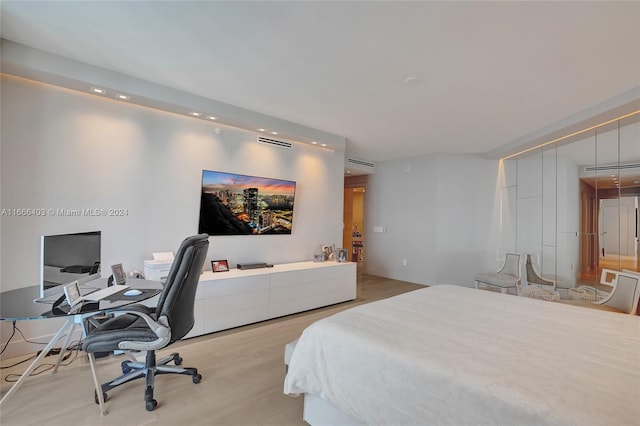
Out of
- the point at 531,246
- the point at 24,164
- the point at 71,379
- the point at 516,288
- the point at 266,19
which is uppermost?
the point at 266,19

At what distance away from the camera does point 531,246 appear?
520 cm

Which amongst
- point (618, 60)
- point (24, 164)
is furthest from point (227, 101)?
point (618, 60)

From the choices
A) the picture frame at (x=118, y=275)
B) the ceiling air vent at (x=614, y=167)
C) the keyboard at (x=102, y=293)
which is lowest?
the keyboard at (x=102, y=293)

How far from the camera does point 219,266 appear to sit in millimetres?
3871

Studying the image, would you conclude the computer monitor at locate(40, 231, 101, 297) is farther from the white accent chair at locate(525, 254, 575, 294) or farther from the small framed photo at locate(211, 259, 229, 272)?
the white accent chair at locate(525, 254, 575, 294)

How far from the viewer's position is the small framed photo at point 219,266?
383 centimetres

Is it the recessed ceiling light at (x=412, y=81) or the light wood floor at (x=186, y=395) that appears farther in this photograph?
the recessed ceiling light at (x=412, y=81)

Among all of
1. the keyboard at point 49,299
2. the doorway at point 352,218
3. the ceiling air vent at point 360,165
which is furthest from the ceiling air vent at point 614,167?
the keyboard at point 49,299

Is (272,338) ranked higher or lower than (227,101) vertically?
lower

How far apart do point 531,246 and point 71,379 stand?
20.9ft

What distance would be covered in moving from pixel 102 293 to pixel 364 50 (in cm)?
289

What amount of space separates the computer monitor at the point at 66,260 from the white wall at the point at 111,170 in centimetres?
70

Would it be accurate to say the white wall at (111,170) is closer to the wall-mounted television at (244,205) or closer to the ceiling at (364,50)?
the wall-mounted television at (244,205)

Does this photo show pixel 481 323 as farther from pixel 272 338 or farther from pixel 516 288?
pixel 516 288
